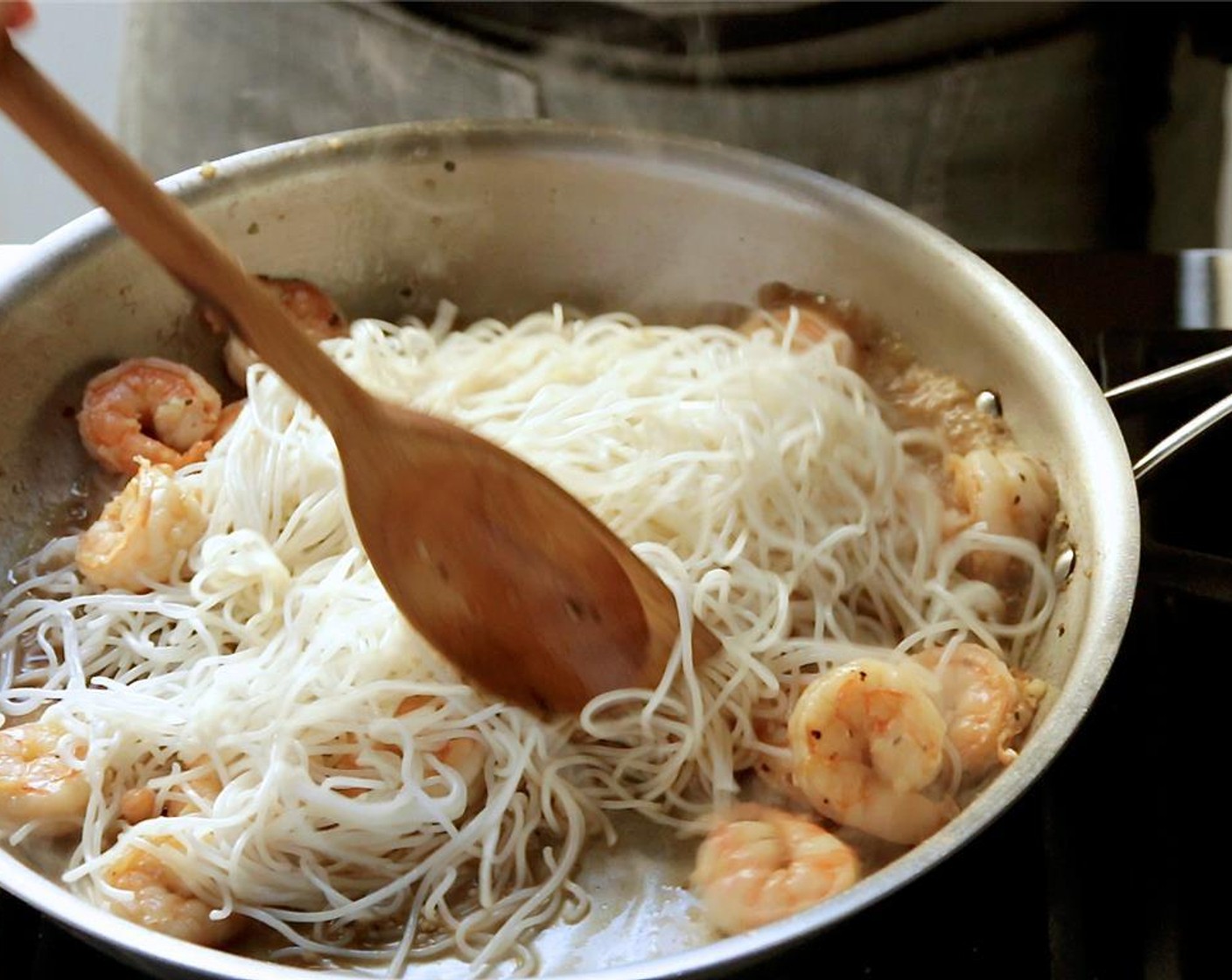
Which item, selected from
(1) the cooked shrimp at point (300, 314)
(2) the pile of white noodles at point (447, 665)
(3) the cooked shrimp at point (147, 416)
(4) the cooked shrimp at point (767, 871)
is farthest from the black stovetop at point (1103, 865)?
(1) the cooked shrimp at point (300, 314)

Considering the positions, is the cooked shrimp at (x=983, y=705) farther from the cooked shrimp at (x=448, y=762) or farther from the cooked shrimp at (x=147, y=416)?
the cooked shrimp at (x=147, y=416)

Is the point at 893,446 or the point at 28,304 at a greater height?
the point at 28,304

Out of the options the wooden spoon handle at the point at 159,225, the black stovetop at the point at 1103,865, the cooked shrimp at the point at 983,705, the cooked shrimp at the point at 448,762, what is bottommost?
the black stovetop at the point at 1103,865

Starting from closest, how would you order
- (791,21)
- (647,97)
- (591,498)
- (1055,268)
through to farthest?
(591,498), (1055,268), (791,21), (647,97)

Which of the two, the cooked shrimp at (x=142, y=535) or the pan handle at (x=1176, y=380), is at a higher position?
the cooked shrimp at (x=142, y=535)

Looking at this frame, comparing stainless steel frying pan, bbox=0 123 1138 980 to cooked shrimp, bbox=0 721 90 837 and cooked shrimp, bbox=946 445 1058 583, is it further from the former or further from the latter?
cooked shrimp, bbox=0 721 90 837

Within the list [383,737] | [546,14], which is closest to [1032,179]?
[546,14]

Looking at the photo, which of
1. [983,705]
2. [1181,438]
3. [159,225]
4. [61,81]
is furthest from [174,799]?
[61,81]

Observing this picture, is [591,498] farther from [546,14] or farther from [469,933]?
[546,14]

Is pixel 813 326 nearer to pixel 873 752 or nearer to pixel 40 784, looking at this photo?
pixel 873 752
